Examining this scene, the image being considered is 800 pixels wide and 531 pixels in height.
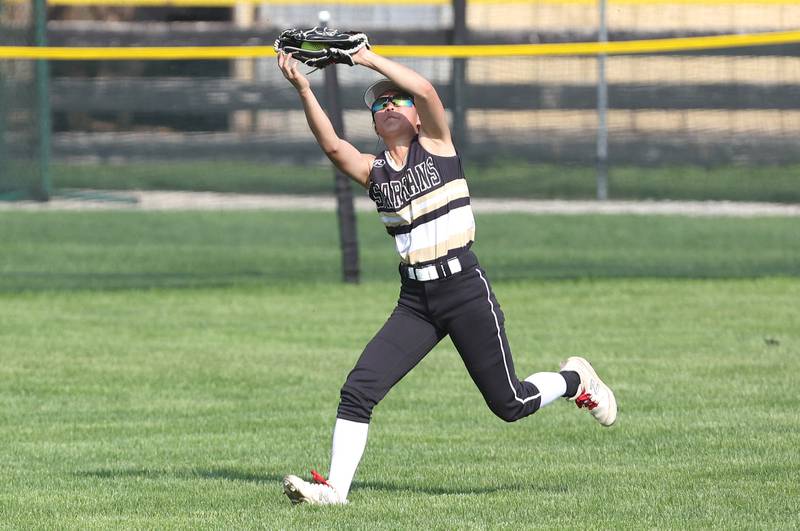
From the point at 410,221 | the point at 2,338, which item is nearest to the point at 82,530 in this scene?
the point at 410,221

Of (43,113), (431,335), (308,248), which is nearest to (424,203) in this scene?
(431,335)

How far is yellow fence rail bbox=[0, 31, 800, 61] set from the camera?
14.5m

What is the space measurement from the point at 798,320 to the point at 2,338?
249 inches

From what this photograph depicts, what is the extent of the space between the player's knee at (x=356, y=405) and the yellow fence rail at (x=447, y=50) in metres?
8.07

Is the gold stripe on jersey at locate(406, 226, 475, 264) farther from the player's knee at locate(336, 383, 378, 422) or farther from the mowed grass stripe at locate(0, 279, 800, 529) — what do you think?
the mowed grass stripe at locate(0, 279, 800, 529)

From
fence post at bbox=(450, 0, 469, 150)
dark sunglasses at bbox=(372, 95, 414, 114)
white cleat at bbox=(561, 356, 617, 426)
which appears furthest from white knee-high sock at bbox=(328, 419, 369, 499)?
fence post at bbox=(450, 0, 469, 150)

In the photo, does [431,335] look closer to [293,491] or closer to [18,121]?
[293,491]

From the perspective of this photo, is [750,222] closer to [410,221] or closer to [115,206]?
[115,206]

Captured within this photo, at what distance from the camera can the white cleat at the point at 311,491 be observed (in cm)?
645

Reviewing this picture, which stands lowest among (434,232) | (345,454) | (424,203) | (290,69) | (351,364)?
(351,364)

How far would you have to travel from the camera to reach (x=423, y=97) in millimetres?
6375

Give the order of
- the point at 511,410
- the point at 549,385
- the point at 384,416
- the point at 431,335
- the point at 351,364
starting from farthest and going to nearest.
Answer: the point at 351,364 → the point at 384,416 → the point at 549,385 → the point at 511,410 → the point at 431,335

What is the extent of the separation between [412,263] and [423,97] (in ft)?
2.33

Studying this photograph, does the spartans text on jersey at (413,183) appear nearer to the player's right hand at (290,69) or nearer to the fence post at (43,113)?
the player's right hand at (290,69)
